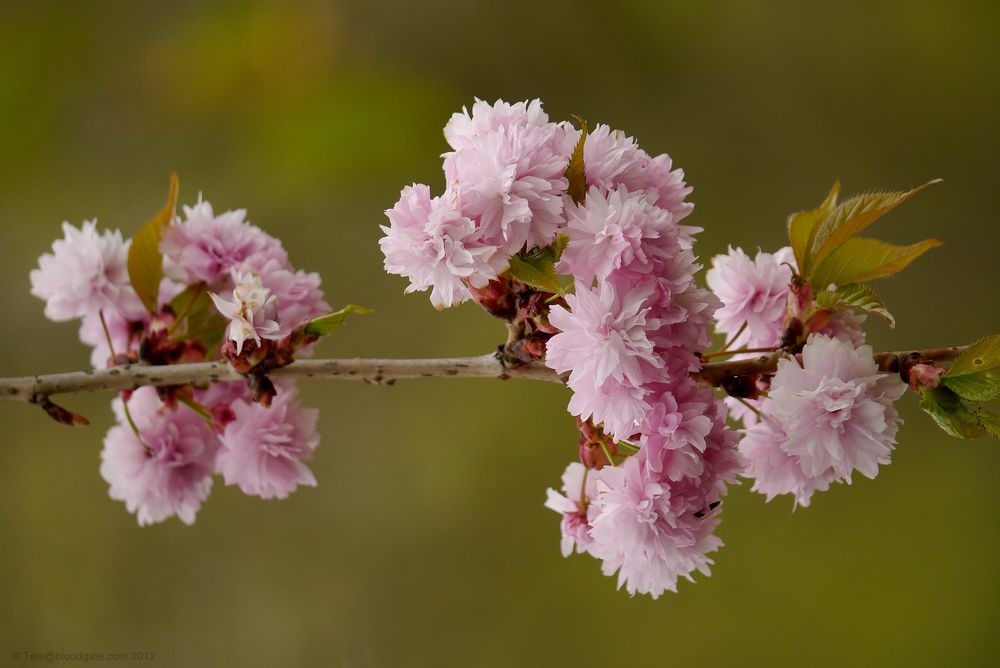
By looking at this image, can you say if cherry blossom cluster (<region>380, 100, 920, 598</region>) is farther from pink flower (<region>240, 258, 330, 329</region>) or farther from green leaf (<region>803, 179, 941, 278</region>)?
pink flower (<region>240, 258, 330, 329</region>)

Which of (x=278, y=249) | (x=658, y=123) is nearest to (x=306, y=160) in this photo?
(x=658, y=123)

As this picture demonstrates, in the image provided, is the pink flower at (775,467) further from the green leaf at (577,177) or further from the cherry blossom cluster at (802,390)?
the green leaf at (577,177)

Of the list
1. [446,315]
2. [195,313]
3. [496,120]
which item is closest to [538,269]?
[496,120]

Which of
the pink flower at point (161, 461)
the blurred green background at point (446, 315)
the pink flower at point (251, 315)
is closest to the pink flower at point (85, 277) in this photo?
the pink flower at point (161, 461)

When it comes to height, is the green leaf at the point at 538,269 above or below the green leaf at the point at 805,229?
below

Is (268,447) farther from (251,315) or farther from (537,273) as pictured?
(537,273)

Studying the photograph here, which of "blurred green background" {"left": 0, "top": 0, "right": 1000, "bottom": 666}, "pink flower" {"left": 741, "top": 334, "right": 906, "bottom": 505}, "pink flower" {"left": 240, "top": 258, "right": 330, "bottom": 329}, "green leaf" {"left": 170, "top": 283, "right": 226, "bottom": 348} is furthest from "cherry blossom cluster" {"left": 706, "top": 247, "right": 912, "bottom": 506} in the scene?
"blurred green background" {"left": 0, "top": 0, "right": 1000, "bottom": 666}
